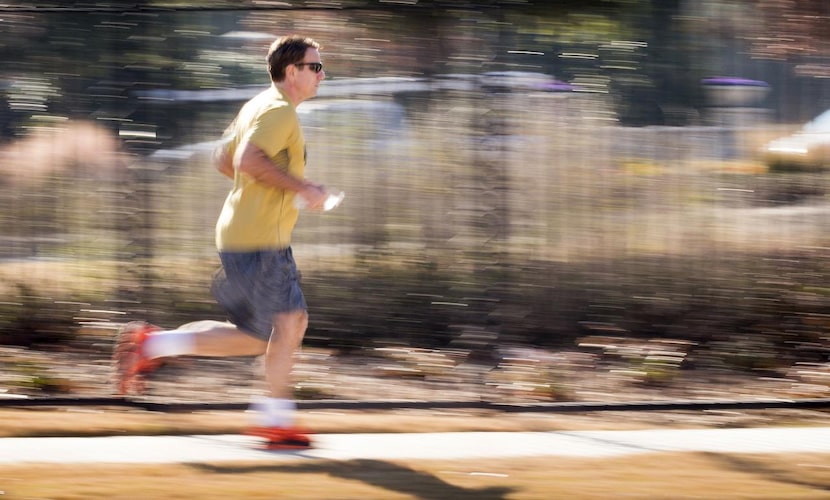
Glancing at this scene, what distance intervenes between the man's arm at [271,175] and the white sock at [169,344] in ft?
2.97

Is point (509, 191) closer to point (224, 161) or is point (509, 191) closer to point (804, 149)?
point (804, 149)

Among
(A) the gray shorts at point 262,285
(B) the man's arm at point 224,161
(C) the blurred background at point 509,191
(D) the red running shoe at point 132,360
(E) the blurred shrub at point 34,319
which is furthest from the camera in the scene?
(E) the blurred shrub at point 34,319

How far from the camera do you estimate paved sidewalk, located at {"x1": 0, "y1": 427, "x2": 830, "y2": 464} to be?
5316mm

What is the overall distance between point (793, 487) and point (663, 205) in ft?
8.96

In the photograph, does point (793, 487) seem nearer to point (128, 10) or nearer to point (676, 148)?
point (676, 148)

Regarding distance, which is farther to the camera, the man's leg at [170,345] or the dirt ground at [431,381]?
the dirt ground at [431,381]

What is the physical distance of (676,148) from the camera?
731cm

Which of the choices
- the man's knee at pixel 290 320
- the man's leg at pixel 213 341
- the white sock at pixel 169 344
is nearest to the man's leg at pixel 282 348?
the man's knee at pixel 290 320

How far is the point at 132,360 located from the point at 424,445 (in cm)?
156

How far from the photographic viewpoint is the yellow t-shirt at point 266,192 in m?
5.18

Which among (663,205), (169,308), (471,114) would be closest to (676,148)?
(663,205)

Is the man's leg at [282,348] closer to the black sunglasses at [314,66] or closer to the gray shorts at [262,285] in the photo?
the gray shorts at [262,285]

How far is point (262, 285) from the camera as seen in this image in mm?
5266

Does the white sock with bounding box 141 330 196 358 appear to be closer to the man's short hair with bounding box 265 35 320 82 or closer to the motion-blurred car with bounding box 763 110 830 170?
the man's short hair with bounding box 265 35 320 82
